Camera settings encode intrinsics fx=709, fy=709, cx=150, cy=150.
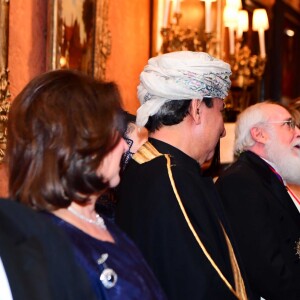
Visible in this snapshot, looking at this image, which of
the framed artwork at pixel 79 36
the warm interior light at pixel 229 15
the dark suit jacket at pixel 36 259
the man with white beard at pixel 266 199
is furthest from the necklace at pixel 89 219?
the warm interior light at pixel 229 15

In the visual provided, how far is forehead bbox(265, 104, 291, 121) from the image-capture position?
12.5 feet

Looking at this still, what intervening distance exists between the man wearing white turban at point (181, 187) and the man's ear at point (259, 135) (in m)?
0.96

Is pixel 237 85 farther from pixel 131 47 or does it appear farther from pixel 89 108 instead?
pixel 89 108

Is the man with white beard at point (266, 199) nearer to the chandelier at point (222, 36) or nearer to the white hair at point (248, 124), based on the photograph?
the white hair at point (248, 124)

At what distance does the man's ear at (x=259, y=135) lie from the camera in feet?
12.3

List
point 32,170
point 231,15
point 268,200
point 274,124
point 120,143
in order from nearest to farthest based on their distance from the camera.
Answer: point 32,170 < point 120,143 < point 268,200 < point 274,124 < point 231,15

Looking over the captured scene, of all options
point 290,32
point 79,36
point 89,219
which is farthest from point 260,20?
→ point 89,219

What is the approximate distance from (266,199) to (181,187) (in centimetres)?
100

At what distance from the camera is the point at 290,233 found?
3.39m

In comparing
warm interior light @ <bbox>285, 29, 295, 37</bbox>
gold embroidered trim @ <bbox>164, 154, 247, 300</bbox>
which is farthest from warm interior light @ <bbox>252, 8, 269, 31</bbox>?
gold embroidered trim @ <bbox>164, 154, 247, 300</bbox>

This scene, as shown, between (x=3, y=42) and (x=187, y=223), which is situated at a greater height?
(x=3, y=42)

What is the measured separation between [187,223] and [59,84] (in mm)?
815

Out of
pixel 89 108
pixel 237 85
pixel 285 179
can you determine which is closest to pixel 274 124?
pixel 285 179

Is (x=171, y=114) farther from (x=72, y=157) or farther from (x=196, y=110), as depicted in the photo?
(x=72, y=157)
